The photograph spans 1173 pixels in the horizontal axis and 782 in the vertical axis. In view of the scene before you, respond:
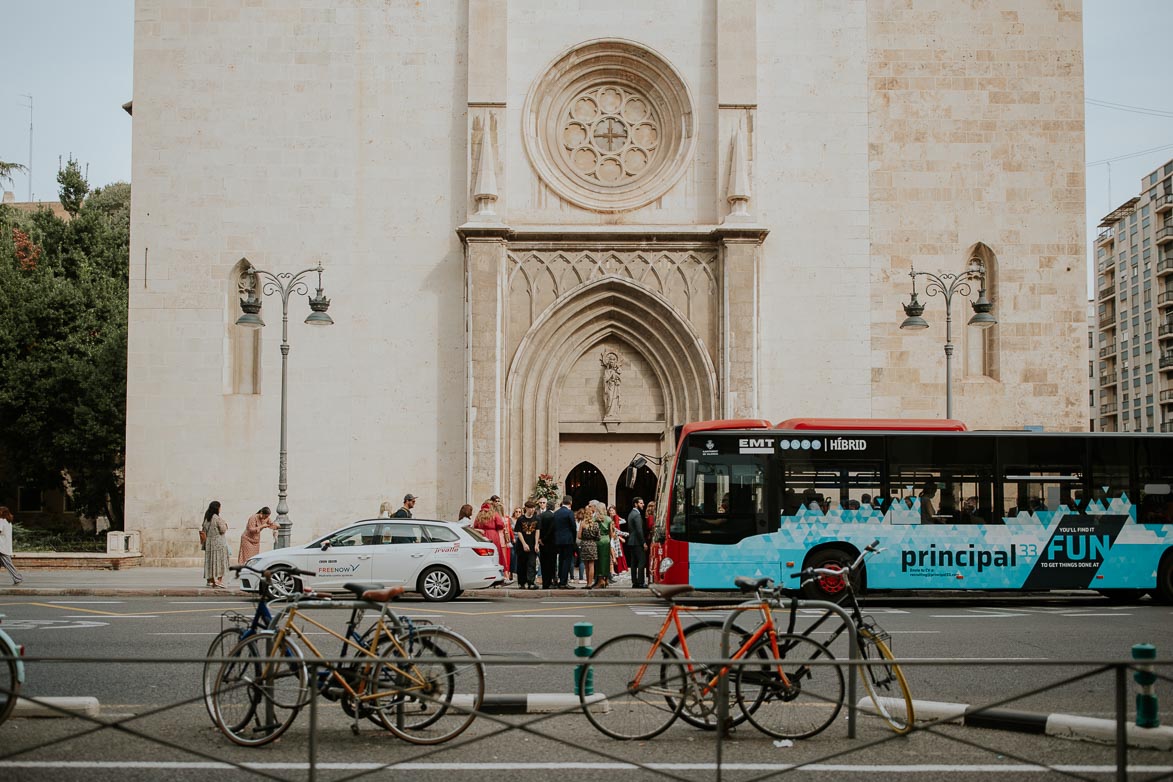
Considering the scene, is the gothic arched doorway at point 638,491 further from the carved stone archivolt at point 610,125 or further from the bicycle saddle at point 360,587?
the bicycle saddle at point 360,587

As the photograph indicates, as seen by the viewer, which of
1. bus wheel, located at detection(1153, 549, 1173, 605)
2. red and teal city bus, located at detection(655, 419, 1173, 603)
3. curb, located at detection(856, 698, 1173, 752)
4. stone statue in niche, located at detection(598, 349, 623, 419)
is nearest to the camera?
curb, located at detection(856, 698, 1173, 752)

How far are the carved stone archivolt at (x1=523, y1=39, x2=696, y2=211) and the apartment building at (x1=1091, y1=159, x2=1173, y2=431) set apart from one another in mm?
57252

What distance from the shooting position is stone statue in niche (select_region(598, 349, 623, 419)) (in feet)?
94.2

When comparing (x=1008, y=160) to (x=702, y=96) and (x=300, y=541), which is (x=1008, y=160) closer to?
(x=702, y=96)

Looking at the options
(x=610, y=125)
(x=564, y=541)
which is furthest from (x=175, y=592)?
(x=610, y=125)

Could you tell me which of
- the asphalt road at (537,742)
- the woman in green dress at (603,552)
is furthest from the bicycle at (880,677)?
the woman in green dress at (603,552)

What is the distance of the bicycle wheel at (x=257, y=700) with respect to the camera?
7574 millimetres

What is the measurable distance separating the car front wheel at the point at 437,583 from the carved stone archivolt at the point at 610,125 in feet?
39.3

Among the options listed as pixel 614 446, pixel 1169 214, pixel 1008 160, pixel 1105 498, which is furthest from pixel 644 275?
pixel 1169 214

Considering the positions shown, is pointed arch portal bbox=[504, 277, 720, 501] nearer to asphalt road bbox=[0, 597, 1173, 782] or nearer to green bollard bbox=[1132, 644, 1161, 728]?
asphalt road bbox=[0, 597, 1173, 782]

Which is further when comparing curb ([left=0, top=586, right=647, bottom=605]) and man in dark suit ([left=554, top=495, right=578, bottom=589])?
man in dark suit ([left=554, top=495, right=578, bottom=589])

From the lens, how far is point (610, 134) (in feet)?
96.0

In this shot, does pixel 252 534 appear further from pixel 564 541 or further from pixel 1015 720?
pixel 1015 720

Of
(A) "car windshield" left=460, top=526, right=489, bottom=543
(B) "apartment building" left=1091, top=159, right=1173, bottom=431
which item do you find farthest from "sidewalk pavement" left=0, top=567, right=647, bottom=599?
(B) "apartment building" left=1091, top=159, right=1173, bottom=431
